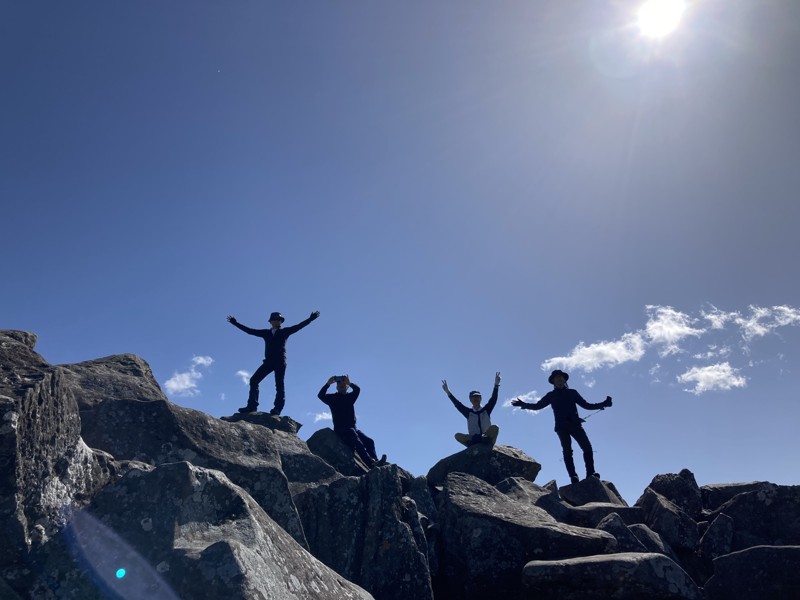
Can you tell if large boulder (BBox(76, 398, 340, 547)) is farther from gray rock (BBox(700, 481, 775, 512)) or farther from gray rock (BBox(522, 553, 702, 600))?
gray rock (BBox(700, 481, 775, 512))

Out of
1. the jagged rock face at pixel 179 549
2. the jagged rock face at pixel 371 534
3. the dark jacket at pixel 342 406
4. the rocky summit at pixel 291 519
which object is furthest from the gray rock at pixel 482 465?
the jagged rock face at pixel 179 549

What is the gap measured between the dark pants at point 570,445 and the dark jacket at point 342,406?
7695mm

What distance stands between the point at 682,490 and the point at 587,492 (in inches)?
124

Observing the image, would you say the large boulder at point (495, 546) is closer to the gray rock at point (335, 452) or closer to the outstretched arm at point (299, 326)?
the gray rock at point (335, 452)

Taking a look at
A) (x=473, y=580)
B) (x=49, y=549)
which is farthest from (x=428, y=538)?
(x=49, y=549)

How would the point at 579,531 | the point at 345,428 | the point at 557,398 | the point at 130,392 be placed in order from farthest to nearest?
1. the point at 557,398
2. the point at 345,428
3. the point at 130,392
4. the point at 579,531

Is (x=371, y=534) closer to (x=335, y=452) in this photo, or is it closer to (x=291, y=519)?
(x=291, y=519)

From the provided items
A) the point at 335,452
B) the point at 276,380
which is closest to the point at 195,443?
the point at 335,452

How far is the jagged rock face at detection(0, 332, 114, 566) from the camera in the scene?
648cm

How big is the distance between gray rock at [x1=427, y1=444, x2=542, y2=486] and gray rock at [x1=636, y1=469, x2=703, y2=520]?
175 inches

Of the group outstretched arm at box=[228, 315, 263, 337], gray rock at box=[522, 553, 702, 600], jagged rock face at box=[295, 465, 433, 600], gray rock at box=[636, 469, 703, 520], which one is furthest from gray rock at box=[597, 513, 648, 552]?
outstretched arm at box=[228, 315, 263, 337]

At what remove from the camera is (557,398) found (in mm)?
21156

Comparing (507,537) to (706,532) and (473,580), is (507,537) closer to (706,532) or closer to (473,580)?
(473,580)

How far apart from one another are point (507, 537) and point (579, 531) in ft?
5.45
